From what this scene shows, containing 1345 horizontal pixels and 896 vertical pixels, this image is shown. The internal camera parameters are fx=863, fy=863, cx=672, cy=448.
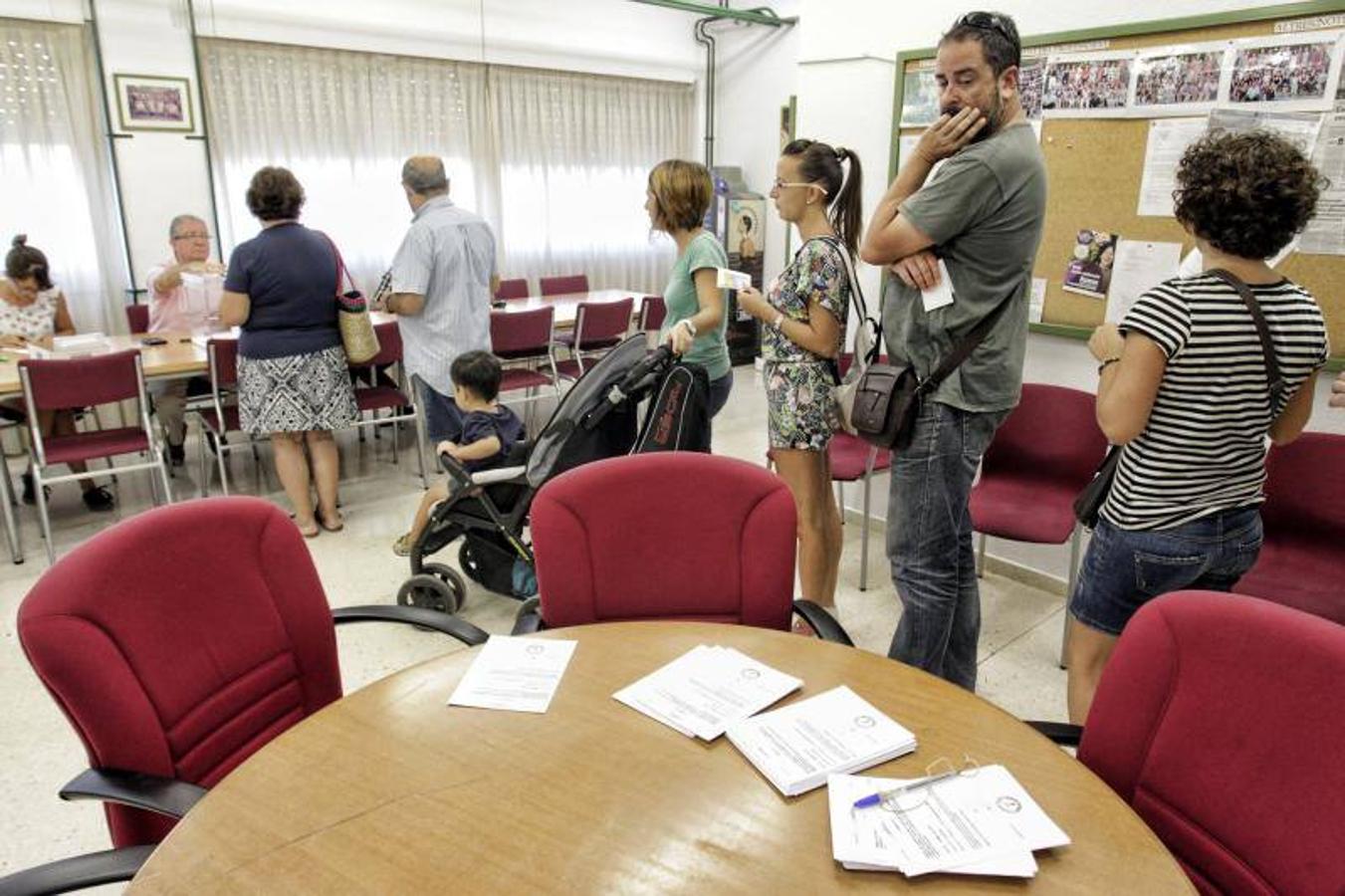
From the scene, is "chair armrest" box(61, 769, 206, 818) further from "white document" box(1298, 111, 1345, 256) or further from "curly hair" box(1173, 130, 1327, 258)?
"white document" box(1298, 111, 1345, 256)

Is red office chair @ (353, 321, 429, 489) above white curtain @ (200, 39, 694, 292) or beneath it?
beneath

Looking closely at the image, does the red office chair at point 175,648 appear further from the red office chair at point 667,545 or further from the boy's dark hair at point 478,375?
the boy's dark hair at point 478,375

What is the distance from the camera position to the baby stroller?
2828 mm

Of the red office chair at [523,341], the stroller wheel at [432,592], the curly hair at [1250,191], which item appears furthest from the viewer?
the red office chair at [523,341]

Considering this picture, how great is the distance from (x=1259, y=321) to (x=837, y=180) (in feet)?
3.95

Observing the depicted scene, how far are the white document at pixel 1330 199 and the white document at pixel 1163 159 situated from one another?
33 centimetres

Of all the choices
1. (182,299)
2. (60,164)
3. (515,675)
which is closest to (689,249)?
(515,675)

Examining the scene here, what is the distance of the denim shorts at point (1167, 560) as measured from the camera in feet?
5.48

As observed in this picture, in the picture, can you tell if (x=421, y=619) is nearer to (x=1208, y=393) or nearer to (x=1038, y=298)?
(x=1208, y=393)

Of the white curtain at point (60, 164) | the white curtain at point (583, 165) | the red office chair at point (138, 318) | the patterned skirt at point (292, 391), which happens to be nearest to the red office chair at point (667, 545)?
the patterned skirt at point (292, 391)

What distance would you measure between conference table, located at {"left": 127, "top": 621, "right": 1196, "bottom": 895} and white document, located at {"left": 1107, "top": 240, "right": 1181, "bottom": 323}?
2.07 meters

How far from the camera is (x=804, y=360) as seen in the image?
2.52m

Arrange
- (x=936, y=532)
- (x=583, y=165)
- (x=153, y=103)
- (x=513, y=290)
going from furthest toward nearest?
(x=583, y=165), (x=513, y=290), (x=153, y=103), (x=936, y=532)

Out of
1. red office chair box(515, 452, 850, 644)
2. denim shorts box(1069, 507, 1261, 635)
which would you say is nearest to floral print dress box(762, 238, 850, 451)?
red office chair box(515, 452, 850, 644)
